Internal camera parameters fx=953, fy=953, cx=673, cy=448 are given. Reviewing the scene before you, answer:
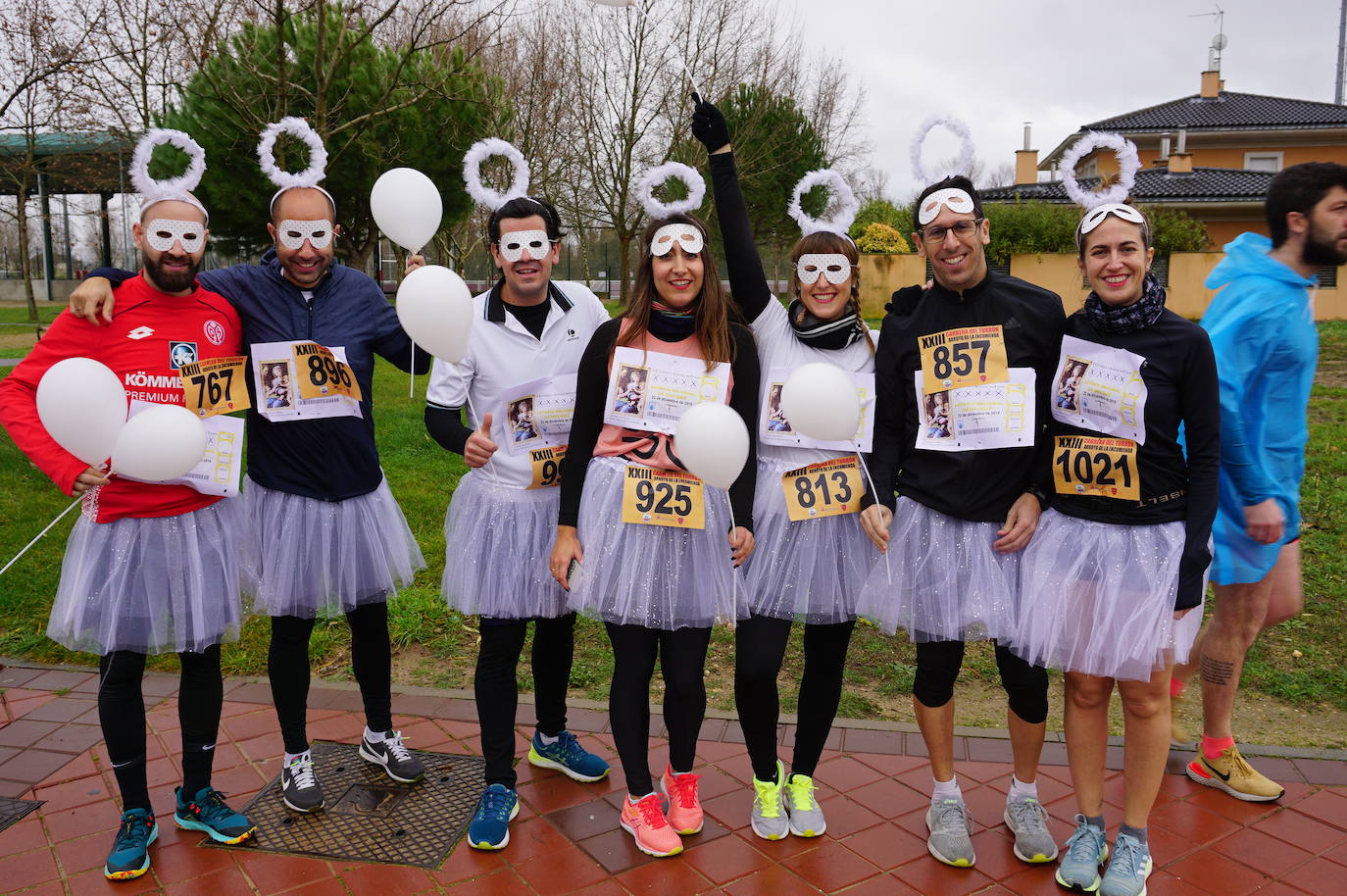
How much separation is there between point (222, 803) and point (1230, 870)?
11.1 ft

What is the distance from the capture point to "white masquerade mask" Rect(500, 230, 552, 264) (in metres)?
3.24

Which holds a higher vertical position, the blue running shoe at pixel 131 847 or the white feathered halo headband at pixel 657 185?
the white feathered halo headband at pixel 657 185

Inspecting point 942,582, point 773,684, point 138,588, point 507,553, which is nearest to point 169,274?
point 138,588

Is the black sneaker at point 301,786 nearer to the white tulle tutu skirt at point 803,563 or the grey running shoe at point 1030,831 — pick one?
the white tulle tutu skirt at point 803,563

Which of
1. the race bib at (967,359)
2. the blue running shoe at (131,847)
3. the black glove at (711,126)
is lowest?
the blue running shoe at (131,847)

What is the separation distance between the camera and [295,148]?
8828 millimetres

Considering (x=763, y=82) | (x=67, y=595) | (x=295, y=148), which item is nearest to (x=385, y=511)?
(x=67, y=595)

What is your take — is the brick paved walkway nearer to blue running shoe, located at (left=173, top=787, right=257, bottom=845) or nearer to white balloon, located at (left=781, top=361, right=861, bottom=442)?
blue running shoe, located at (left=173, top=787, right=257, bottom=845)

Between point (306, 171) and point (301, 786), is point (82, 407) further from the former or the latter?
point (301, 786)

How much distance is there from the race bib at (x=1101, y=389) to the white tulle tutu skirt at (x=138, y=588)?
281 cm

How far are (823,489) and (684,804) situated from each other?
1.21 m

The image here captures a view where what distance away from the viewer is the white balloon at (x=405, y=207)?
3221 millimetres

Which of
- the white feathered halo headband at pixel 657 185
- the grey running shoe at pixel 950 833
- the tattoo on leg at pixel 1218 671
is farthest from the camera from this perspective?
the tattoo on leg at pixel 1218 671

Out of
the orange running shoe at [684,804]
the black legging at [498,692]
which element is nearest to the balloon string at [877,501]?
the orange running shoe at [684,804]
